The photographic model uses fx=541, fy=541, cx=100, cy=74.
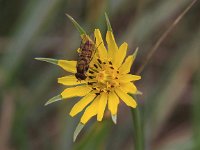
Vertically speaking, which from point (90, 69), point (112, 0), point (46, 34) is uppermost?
point (112, 0)

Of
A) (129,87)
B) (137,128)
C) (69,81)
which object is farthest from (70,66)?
(137,128)

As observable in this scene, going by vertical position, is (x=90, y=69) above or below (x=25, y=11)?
below

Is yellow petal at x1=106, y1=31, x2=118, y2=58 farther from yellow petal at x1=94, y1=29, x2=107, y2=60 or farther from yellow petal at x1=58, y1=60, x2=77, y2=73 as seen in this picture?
yellow petal at x1=58, y1=60, x2=77, y2=73

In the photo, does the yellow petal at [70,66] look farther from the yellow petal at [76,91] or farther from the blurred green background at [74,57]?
the blurred green background at [74,57]

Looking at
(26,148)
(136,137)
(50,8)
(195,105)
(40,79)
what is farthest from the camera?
(40,79)

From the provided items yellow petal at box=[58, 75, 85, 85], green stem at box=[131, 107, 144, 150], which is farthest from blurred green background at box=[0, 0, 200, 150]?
green stem at box=[131, 107, 144, 150]

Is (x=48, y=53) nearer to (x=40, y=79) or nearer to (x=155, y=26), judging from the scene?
(x=40, y=79)

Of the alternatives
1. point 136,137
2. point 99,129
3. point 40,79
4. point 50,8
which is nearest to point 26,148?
point 40,79
